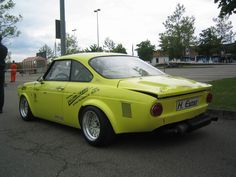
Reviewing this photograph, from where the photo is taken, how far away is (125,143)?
5086mm

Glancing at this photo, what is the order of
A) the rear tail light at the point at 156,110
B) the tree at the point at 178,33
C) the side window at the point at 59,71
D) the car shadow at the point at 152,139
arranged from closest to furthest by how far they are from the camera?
the rear tail light at the point at 156,110 → the car shadow at the point at 152,139 → the side window at the point at 59,71 → the tree at the point at 178,33

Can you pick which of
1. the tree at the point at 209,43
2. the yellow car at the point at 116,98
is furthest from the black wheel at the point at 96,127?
the tree at the point at 209,43

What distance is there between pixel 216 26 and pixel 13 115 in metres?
82.5

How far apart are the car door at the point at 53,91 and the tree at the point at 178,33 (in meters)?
68.5

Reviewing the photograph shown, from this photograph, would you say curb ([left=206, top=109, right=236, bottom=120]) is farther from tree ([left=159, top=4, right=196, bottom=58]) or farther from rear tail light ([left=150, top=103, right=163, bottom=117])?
tree ([left=159, top=4, right=196, bottom=58])

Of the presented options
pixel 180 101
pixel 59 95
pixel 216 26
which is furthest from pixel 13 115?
pixel 216 26

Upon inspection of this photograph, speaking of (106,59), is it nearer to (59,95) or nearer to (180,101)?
(59,95)

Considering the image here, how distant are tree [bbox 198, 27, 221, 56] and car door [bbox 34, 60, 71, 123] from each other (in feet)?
271

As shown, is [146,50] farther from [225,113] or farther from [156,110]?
[156,110]

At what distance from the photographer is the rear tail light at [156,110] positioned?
4.31 metres

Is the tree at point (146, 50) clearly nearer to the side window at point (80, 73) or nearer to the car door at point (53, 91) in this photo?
the car door at point (53, 91)

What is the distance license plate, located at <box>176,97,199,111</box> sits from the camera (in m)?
4.65

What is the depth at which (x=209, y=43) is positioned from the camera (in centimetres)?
8956

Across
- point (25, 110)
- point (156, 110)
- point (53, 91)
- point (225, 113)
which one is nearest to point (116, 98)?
point (156, 110)
